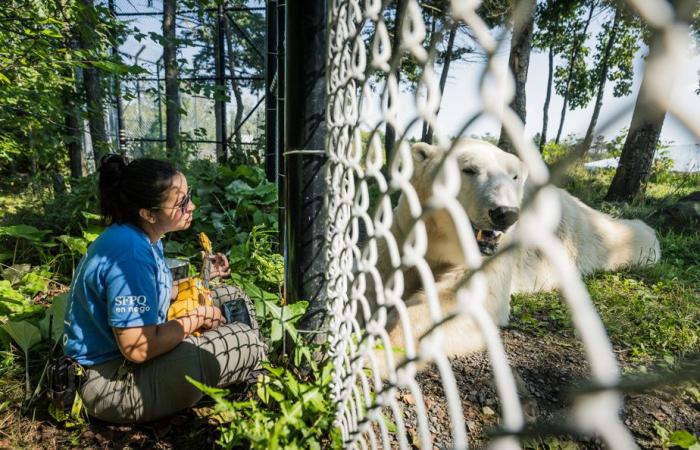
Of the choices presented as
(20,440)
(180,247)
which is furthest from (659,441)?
(180,247)

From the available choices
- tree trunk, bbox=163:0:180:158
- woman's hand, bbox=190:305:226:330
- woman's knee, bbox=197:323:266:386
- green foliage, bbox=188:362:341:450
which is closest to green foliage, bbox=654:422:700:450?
green foliage, bbox=188:362:341:450

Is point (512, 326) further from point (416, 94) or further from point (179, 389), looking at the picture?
point (416, 94)

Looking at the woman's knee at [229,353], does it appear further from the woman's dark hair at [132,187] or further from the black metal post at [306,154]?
the woman's dark hair at [132,187]

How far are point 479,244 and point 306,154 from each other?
1340 mm

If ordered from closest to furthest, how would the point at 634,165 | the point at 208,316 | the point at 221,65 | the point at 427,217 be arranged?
the point at 427,217, the point at 208,316, the point at 634,165, the point at 221,65

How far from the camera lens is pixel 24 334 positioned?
6.90 feet

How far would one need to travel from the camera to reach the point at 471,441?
158 cm

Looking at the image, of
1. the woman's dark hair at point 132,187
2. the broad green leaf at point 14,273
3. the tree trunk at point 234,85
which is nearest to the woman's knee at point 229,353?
the woman's dark hair at point 132,187

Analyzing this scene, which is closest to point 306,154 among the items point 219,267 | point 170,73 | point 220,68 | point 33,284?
point 219,267

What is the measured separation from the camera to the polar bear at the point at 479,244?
87.7 inches

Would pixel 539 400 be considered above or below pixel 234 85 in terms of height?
A: below

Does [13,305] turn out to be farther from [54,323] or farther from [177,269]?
[177,269]

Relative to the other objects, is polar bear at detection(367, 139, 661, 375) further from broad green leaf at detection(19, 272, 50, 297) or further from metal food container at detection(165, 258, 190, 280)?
broad green leaf at detection(19, 272, 50, 297)

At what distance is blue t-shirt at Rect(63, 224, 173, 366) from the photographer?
153cm
